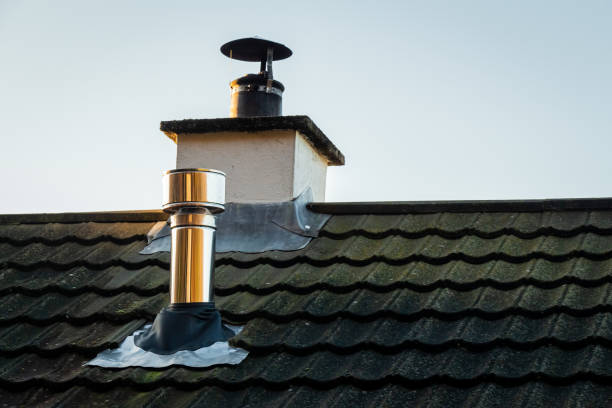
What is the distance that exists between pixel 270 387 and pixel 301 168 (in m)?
2.24

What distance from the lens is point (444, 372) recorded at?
3.35 m

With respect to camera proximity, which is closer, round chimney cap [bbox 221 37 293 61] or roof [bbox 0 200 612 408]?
roof [bbox 0 200 612 408]

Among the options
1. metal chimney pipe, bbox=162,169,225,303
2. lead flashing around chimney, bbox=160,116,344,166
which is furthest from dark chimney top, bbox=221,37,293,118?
metal chimney pipe, bbox=162,169,225,303

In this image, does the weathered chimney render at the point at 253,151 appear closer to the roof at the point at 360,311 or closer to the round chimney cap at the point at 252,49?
the roof at the point at 360,311

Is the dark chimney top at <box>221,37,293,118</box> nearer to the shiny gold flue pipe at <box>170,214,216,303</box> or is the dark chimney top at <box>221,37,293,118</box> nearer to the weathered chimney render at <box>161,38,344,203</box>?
the weathered chimney render at <box>161,38,344,203</box>

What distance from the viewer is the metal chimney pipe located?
3.97m

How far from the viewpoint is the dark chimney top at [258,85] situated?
5.83 m

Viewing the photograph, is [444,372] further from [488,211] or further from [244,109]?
[244,109]

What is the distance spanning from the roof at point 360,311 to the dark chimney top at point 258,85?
972 millimetres

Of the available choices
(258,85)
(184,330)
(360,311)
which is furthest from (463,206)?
(184,330)

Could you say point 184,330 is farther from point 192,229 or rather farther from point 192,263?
point 192,229

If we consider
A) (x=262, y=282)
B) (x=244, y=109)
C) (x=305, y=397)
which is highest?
(x=244, y=109)

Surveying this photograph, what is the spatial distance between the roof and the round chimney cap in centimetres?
145

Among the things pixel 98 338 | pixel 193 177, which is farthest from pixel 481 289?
pixel 98 338
